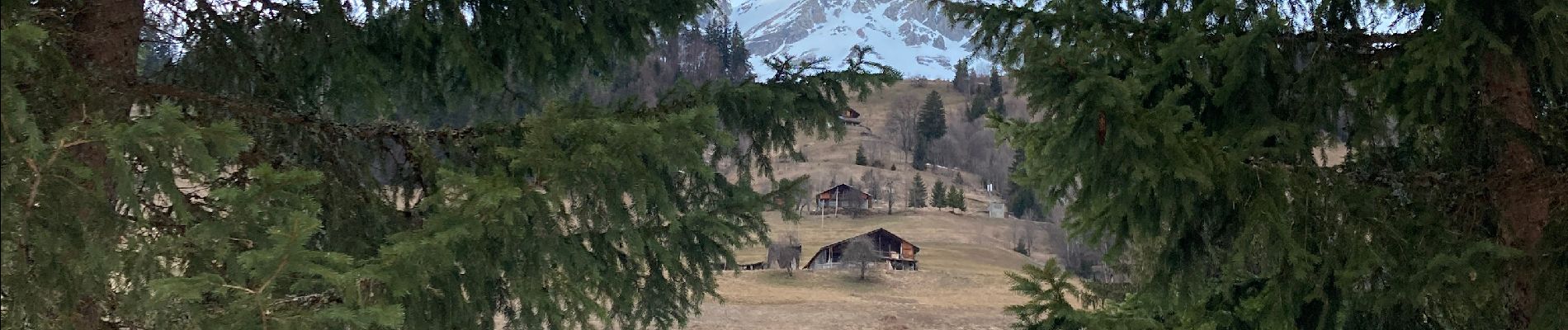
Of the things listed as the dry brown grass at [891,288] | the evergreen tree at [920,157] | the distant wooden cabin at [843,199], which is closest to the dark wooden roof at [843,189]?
the distant wooden cabin at [843,199]

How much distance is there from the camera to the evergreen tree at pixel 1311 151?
3576 mm

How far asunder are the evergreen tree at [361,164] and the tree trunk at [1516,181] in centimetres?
231

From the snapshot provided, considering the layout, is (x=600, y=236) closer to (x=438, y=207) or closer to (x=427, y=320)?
(x=427, y=320)

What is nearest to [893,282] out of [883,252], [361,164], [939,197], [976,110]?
[883,252]

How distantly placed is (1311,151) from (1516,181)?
2.42 ft

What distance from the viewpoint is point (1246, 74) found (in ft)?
13.8

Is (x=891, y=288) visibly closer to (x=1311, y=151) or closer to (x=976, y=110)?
(x=1311, y=151)

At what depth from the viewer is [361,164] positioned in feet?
A: 13.4

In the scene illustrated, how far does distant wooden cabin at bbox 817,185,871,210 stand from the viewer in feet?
162

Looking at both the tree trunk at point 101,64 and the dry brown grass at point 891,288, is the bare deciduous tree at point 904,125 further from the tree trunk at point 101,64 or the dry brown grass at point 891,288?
the tree trunk at point 101,64

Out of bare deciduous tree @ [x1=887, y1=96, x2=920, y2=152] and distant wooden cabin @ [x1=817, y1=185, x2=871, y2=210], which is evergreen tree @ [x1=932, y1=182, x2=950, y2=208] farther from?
bare deciduous tree @ [x1=887, y1=96, x2=920, y2=152]

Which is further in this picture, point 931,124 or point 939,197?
point 931,124

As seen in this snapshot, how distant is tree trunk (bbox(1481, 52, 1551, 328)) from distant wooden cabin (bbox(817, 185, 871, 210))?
4519cm

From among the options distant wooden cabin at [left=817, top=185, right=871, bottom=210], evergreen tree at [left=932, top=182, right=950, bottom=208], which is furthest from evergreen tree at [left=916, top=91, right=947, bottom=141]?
distant wooden cabin at [left=817, top=185, right=871, bottom=210]
